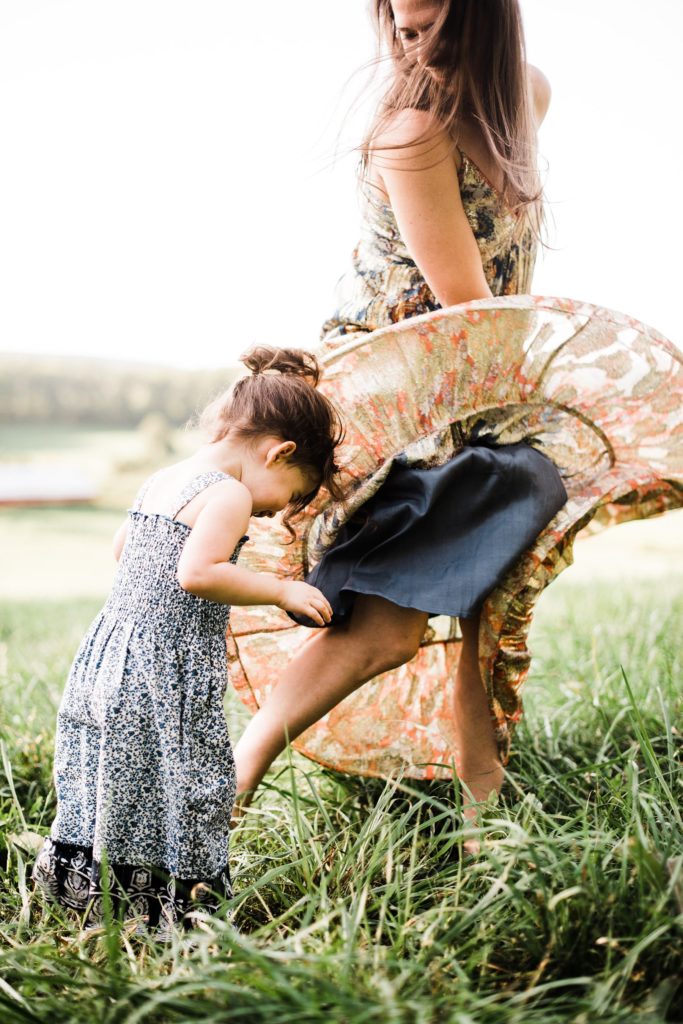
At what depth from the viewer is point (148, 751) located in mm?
1452

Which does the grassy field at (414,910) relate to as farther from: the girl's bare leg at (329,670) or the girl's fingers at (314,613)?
the girl's fingers at (314,613)

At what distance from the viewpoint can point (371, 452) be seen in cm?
170

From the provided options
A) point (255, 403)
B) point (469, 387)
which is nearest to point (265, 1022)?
point (255, 403)

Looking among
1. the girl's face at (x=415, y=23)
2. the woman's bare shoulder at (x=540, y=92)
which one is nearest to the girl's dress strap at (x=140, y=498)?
the girl's face at (x=415, y=23)

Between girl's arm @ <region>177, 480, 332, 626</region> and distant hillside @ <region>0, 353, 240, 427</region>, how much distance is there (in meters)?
15.8

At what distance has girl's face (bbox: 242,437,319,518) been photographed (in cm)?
155

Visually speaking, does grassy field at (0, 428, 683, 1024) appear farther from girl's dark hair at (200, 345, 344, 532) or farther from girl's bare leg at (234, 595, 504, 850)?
girl's dark hair at (200, 345, 344, 532)

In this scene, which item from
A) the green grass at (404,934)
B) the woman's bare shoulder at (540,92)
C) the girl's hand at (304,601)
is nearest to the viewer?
the green grass at (404,934)

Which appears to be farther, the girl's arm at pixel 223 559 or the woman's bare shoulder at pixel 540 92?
the woman's bare shoulder at pixel 540 92

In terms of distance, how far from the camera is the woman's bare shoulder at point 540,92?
197 cm

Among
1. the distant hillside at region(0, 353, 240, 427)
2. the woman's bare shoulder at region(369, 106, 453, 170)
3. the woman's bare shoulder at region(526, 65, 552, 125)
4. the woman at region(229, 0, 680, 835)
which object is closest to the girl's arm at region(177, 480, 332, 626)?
the woman at region(229, 0, 680, 835)

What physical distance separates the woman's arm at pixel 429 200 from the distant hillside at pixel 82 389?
15662 millimetres

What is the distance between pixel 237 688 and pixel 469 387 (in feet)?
2.77

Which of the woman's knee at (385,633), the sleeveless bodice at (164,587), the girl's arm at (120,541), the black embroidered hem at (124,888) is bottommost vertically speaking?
the black embroidered hem at (124,888)
